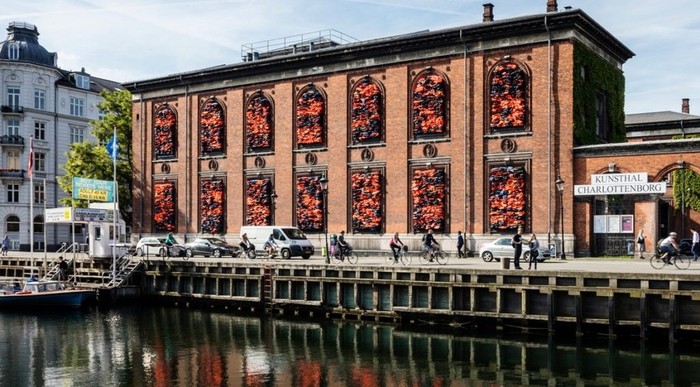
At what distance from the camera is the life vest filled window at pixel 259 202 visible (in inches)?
2173

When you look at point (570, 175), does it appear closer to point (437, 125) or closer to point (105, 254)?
point (437, 125)

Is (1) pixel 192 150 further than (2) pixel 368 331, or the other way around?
(1) pixel 192 150

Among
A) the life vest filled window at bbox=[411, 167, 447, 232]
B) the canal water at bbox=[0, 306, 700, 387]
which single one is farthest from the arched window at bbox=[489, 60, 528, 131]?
the canal water at bbox=[0, 306, 700, 387]

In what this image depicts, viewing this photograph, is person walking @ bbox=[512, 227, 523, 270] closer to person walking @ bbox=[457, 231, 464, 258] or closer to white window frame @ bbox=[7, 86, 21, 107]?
person walking @ bbox=[457, 231, 464, 258]

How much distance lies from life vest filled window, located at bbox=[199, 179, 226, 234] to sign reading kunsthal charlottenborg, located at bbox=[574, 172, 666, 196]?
27311mm

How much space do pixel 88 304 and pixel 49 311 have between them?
2.04m

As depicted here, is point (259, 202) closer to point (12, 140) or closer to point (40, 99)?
point (12, 140)

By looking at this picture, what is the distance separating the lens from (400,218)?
162ft

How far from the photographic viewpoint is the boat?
3935 cm

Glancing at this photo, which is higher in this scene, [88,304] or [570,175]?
[570,175]

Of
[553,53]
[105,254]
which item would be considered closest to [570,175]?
[553,53]

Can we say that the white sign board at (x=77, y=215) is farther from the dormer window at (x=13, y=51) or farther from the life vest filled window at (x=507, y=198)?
the dormer window at (x=13, y=51)

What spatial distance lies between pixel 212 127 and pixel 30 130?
30.8 metres

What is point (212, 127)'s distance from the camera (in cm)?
5816
